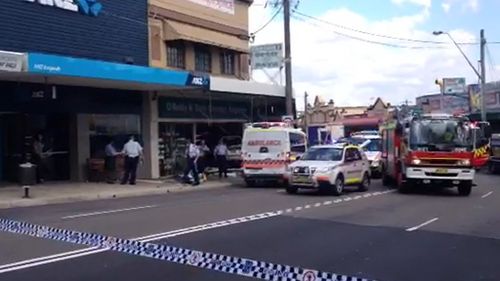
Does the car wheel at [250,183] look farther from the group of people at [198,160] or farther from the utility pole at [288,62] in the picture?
the utility pole at [288,62]

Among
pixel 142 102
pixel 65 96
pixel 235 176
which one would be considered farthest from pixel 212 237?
pixel 235 176

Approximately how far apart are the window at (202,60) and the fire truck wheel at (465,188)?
46.9ft

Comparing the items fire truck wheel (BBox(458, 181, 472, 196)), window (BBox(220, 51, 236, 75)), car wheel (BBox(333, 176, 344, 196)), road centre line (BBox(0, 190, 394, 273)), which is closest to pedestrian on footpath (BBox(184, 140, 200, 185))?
car wheel (BBox(333, 176, 344, 196))

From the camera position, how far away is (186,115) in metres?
30.8

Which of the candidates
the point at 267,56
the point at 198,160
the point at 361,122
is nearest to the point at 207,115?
the point at 267,56

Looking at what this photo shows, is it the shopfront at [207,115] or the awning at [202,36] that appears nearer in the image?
the awning at [202,36]

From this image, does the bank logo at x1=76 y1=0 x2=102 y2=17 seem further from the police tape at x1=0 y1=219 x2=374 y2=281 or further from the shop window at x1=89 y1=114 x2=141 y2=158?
the police tape at x1=0 y1=219 x2=374 y2=281

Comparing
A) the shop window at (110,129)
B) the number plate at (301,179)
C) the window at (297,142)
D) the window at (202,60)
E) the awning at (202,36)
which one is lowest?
the number plate at (301,179)

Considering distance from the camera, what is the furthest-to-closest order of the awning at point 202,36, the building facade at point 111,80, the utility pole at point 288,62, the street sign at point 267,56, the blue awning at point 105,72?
the street sign at point 267,56, the utility pole at point 288,62, the awning at point 202,36, the building facade at point 111,80, the blue awning at point 105,72

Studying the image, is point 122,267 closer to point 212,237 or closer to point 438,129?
point 212,237

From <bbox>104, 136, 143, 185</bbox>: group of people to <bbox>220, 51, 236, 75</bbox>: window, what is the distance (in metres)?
9.38

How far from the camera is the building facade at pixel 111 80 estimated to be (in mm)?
22531

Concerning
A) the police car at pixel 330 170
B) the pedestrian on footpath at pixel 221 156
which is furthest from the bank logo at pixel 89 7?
the police car at pixel 330 170

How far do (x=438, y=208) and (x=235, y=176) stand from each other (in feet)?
49.5
